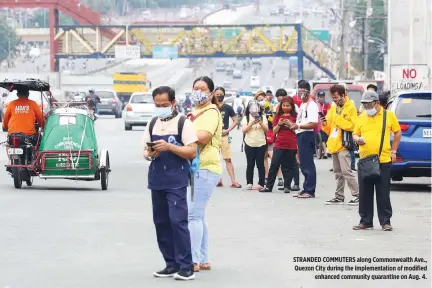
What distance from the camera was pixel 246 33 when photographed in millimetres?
103375

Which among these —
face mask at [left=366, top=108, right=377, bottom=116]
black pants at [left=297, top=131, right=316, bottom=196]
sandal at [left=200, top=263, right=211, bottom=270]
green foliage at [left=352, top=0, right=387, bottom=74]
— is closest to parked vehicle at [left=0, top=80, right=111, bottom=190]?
black pants at [left=297, top=131, right=316, bottom=196]

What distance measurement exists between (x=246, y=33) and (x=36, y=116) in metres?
81.2

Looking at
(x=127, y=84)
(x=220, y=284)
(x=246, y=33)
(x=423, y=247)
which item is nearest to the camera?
(x=220, y=284)

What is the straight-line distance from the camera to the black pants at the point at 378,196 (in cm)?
1616

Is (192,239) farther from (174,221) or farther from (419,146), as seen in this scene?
(419,146)

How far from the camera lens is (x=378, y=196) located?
1623 centimetres

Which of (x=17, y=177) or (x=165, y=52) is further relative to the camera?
(x=165, y=52)

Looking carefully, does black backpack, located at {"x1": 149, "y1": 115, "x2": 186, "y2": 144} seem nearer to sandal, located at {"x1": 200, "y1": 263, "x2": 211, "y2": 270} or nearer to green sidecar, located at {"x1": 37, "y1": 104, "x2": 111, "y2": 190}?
sandal, located at {"x1": 200, "y1": 263, "x2": 211, "y2": 270}

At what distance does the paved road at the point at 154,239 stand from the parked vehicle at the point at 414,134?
0.46 metres

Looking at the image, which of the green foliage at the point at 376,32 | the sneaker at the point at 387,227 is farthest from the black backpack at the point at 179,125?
the green foliage at the point at 376,32

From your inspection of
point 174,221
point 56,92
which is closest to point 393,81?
point 174,221

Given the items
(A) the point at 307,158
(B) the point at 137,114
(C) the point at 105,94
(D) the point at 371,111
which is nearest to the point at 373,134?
(D) the point at 371,111

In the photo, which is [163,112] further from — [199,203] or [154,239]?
[154,239]

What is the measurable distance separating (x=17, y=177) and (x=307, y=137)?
4.76 m
